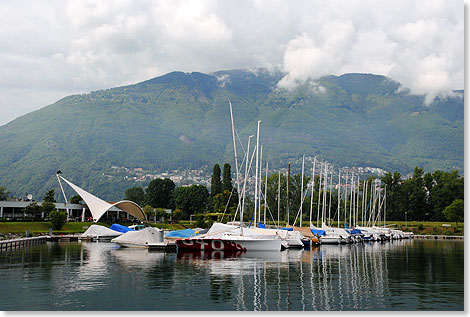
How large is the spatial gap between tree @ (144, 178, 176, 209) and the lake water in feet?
273

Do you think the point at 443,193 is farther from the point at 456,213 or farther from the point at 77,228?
the point at 77,228

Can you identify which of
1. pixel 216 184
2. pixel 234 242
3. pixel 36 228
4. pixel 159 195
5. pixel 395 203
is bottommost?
pixel 234 242

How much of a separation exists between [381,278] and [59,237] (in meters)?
41.4

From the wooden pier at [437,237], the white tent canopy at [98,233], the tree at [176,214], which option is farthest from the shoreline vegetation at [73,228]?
the tree at [176,214]

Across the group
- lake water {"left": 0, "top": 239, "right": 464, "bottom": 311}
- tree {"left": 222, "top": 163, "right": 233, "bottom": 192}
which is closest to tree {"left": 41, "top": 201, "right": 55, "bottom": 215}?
lake water {"left": 0, "top": 239, "right": 464, "bottom": 311}

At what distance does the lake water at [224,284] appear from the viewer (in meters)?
17.9

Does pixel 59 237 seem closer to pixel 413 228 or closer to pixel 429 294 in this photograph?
pixel 429 294

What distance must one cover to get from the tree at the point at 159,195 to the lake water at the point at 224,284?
8323 centimetres

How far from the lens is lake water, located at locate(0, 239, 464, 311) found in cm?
1794

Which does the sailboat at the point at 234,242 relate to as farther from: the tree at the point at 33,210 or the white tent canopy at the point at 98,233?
the tree at the point at 33,210

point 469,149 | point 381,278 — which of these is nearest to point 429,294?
point 381,278

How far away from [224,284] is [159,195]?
322 ft

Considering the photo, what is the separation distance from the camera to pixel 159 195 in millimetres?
119250

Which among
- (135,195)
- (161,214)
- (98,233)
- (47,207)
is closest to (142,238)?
(98,233)
